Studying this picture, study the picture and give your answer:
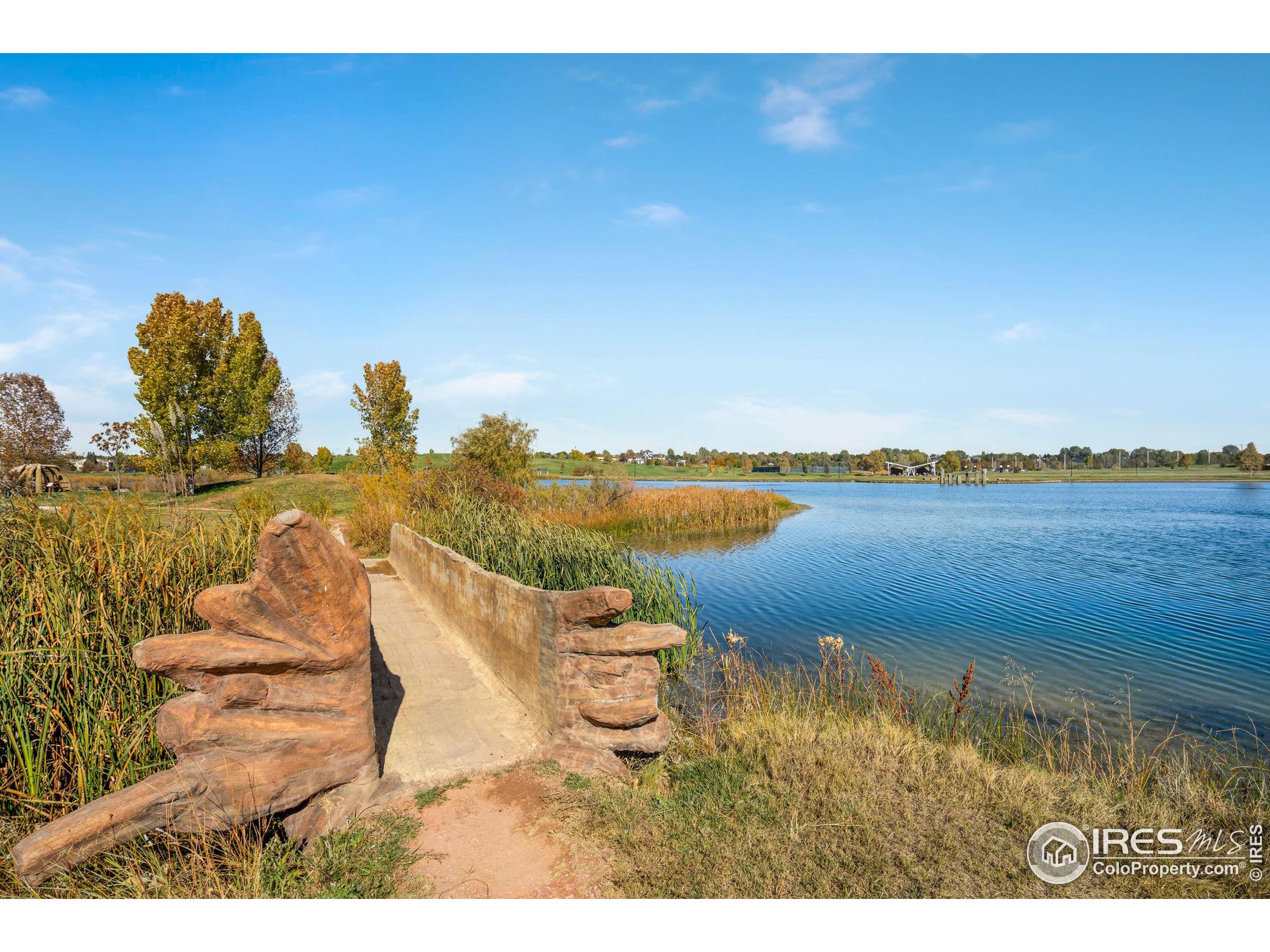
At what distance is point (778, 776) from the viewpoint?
4922 mm

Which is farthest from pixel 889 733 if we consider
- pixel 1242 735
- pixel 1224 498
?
pixel 1224 498

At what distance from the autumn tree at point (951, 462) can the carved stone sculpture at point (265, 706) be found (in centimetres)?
→ 12523

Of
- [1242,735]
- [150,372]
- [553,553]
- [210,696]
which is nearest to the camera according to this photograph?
[210,696]

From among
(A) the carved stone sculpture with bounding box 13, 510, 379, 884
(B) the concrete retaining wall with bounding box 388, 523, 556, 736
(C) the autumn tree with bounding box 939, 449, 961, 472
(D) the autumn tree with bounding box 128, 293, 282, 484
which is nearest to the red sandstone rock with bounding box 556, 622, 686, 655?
(B) the concrete retaining wall with bounding box 388, 523, 556, 736

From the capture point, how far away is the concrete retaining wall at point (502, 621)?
5570 millimetres

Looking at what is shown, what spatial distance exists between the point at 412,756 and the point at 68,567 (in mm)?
2948

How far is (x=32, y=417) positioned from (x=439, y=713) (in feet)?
157

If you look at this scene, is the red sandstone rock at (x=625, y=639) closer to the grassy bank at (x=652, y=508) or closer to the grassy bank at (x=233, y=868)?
the grassy bank at (x=233, y=868)

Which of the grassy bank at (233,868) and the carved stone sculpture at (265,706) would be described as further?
the carved stone sculpture at (265,706)

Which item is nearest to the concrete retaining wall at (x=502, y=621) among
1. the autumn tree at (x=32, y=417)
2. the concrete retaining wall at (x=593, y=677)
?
the concrete retaining wall at (x=593, y=677)

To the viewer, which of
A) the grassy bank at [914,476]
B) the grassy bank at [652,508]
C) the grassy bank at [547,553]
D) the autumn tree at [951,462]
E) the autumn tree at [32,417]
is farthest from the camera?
the autumn tree at [951,462]

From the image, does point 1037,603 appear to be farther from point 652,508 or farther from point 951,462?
point 951,462

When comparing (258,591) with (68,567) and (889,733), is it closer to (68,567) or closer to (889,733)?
(68,567)

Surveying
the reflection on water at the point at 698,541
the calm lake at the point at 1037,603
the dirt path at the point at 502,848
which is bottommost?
the calm lake at the point at 1037,603
